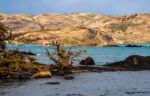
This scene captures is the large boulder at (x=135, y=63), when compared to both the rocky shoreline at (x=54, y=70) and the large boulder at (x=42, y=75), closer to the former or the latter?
the rocky shoreline at (x=54, y=70)

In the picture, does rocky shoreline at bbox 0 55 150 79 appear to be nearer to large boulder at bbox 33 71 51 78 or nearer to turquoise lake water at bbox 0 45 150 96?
large boulder at bbox 33 71 51 78

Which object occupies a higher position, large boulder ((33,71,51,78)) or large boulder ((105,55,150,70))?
large boulder ((33,71,51,78))

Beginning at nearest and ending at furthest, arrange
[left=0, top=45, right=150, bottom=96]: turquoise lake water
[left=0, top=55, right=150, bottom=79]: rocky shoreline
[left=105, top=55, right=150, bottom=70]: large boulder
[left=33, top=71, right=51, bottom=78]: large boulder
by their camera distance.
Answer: [left=0, top=45, right=150, bottom=96]: turquoise lake water, [left=0, top=55, right=150, bottom=79]: rocky shoreline, [left=33, top=71, right=51, bottom=78]: large boulder, [left=105, top=55, right=150, bottom=70]: large boulder

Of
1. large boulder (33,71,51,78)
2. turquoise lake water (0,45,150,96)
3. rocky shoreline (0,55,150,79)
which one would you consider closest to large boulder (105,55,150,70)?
rocky shoreline (0,55,150,79)

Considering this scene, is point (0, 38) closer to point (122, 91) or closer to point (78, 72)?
point (78, 72)

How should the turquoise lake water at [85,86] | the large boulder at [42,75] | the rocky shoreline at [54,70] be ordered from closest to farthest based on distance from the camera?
the turquoise lake water at [85,86] → the rocky shoreline at [54,70] → the large boulder at [42,75]

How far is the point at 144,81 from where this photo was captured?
199 ft

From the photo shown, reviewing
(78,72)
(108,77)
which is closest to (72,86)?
(108,77)

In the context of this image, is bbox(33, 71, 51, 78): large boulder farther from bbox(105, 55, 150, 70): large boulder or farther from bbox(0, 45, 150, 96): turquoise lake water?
bbox(105, 55, 150, 70): large boulder

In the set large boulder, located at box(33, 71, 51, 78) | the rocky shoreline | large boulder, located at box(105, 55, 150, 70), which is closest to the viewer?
the rocky shoreline

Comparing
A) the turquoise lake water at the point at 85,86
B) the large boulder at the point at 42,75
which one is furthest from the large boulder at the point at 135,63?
the large boulder at the point at 42,75

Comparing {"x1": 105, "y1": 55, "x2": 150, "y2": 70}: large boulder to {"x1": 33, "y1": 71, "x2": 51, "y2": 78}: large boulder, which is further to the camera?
{"x1": 105, "y1": 55, "x2": 150, "y2": 70}: large boulder

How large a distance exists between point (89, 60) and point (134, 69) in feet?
47.8

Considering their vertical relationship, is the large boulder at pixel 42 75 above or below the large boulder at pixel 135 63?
above
